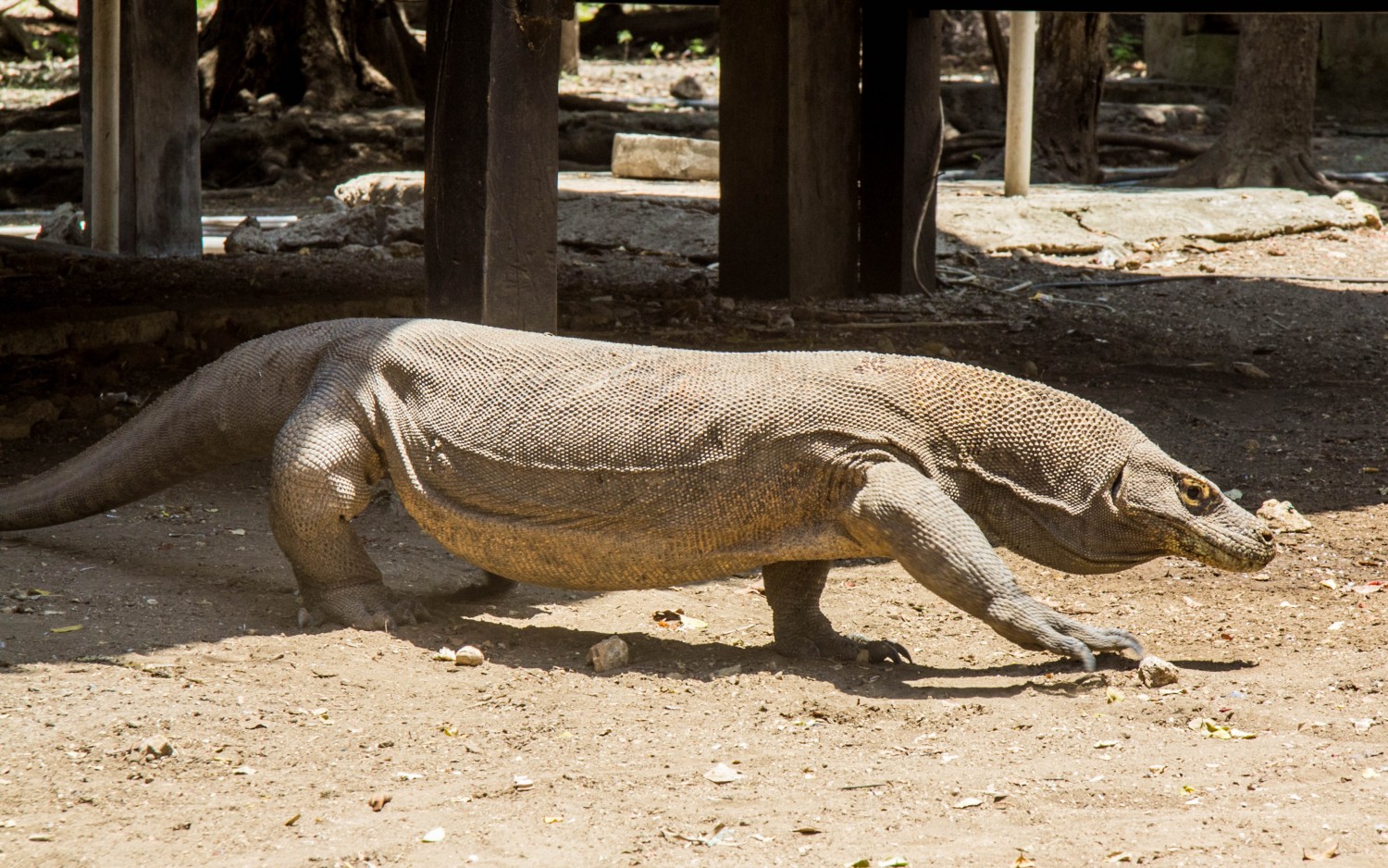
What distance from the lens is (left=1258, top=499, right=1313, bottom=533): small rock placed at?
215 inches

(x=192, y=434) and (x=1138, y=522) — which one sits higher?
(x=192, y=434)

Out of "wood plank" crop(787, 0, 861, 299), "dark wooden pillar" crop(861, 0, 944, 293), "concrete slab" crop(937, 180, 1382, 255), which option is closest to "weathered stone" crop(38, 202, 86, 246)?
"wood plank" crop(787, 0, 861, 299)

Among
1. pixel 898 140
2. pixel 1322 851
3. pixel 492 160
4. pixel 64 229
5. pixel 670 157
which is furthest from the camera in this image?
pixel 670 157

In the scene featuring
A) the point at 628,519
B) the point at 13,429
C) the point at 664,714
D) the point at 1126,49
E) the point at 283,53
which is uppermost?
the point at 1126,49

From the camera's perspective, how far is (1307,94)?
1391 cm

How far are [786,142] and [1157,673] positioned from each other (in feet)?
20.2

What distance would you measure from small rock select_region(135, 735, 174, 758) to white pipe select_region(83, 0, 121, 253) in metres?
8.37

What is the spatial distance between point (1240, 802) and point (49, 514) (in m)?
3.66

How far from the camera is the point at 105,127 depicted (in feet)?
35.4

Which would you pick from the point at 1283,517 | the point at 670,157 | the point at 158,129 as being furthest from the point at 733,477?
the point at 670,157

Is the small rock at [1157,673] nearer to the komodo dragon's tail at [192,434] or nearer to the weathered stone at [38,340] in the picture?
the komodo dragon's tail at [192,434]

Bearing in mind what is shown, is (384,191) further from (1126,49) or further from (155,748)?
(1126,49)

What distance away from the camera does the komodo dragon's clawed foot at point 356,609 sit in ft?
14.0

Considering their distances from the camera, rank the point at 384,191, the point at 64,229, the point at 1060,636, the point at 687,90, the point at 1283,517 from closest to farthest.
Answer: the point at 1060,636, the point at 1283,517, the point at 64,229, the point at 384,191, the point at 687,90
